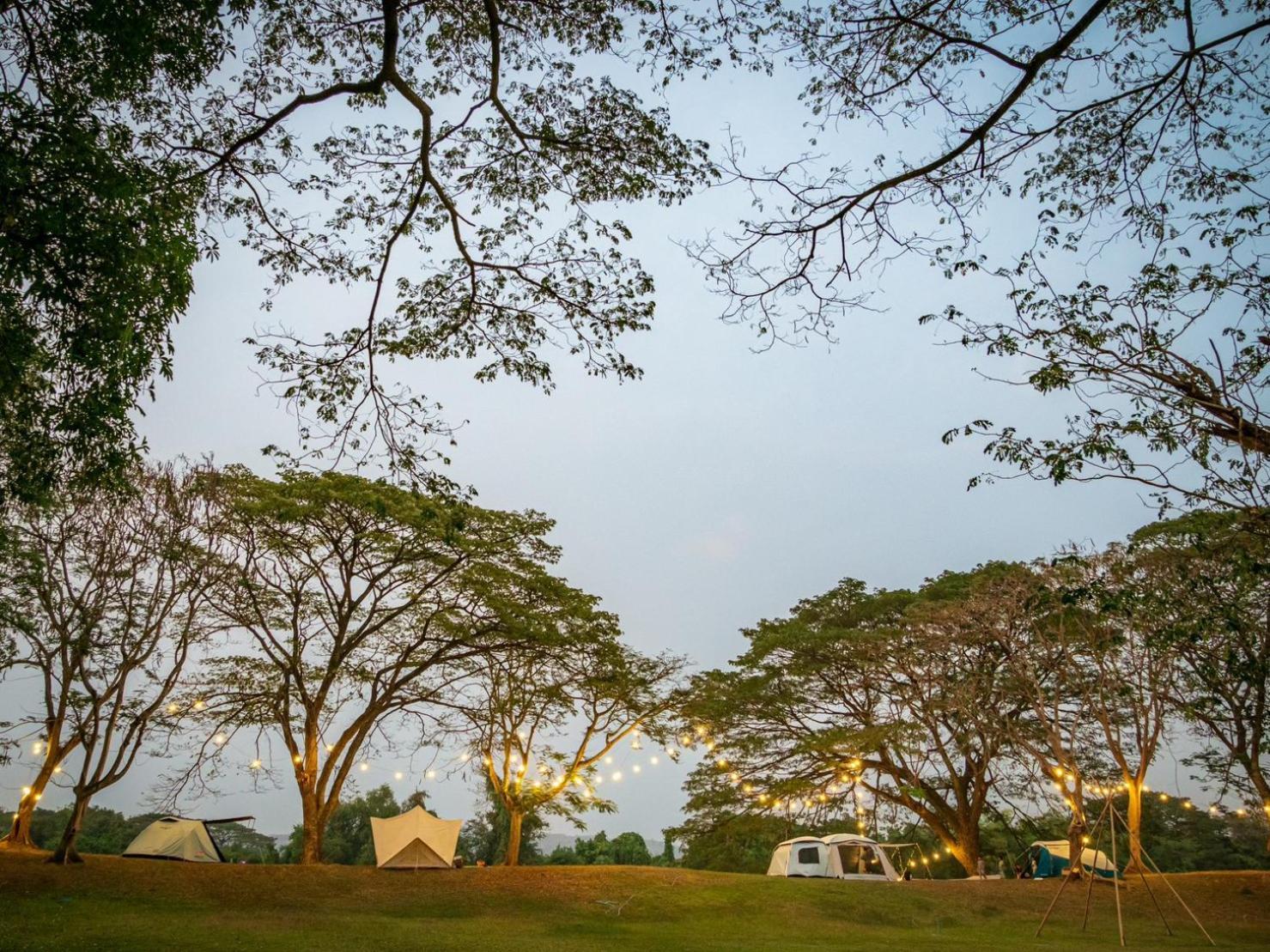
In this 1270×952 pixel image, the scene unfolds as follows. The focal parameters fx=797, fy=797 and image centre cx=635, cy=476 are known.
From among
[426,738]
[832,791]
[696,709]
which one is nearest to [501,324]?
[426,738]

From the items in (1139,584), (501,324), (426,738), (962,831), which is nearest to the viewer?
(501,324)

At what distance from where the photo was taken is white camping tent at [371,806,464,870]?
619 inches

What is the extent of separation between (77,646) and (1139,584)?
16.3 m

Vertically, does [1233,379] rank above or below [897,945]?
above

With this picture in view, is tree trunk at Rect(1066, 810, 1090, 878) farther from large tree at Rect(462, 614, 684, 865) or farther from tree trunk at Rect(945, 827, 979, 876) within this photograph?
large tree at Rect(462, 614, 684, 865)

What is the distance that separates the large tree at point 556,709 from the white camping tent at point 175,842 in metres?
5.89

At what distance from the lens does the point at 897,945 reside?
10.3 m

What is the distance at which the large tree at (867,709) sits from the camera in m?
18.1

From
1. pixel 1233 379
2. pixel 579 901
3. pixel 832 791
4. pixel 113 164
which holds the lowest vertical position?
A: pixel 579 901

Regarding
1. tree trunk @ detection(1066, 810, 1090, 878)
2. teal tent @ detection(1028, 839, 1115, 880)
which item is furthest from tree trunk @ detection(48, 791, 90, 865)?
teal tent @ detection(1028, 839, 1115, 880)

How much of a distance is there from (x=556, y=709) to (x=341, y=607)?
549cm

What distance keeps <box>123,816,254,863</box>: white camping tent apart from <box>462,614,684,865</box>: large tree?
5887 millimetres

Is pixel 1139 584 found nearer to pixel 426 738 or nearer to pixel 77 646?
pixel 426 738

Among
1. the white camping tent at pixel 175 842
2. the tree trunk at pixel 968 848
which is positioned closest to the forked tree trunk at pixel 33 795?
the white camping tent at pixel 175 842
